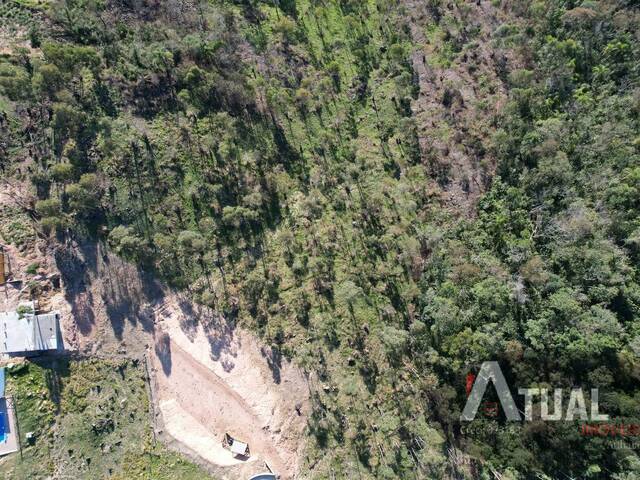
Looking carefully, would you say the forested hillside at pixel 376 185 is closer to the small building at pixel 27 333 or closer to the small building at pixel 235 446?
the small building at pixel 235 446

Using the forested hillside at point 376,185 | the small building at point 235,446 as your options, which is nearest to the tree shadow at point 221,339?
the forested hillside at point 376,185

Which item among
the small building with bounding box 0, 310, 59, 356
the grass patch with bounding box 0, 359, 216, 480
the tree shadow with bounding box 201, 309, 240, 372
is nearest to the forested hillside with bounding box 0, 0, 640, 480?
the tree shadow with bounding box 201, 309, 240, 372

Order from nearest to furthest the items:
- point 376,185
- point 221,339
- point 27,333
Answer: point 27,333 < point 221,339 < point 376,185

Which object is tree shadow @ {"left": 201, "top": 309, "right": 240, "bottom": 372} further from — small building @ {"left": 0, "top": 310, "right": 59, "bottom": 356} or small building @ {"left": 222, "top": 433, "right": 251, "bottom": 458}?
small building @ {"left": 0, "top": 310, "right": 59, "bottom": 356}

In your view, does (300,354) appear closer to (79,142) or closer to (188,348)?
(188,348)

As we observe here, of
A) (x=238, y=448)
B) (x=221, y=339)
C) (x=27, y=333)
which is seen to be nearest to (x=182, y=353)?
(x=221, y=339)

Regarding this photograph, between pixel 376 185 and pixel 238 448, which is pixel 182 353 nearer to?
pixel 238 448
